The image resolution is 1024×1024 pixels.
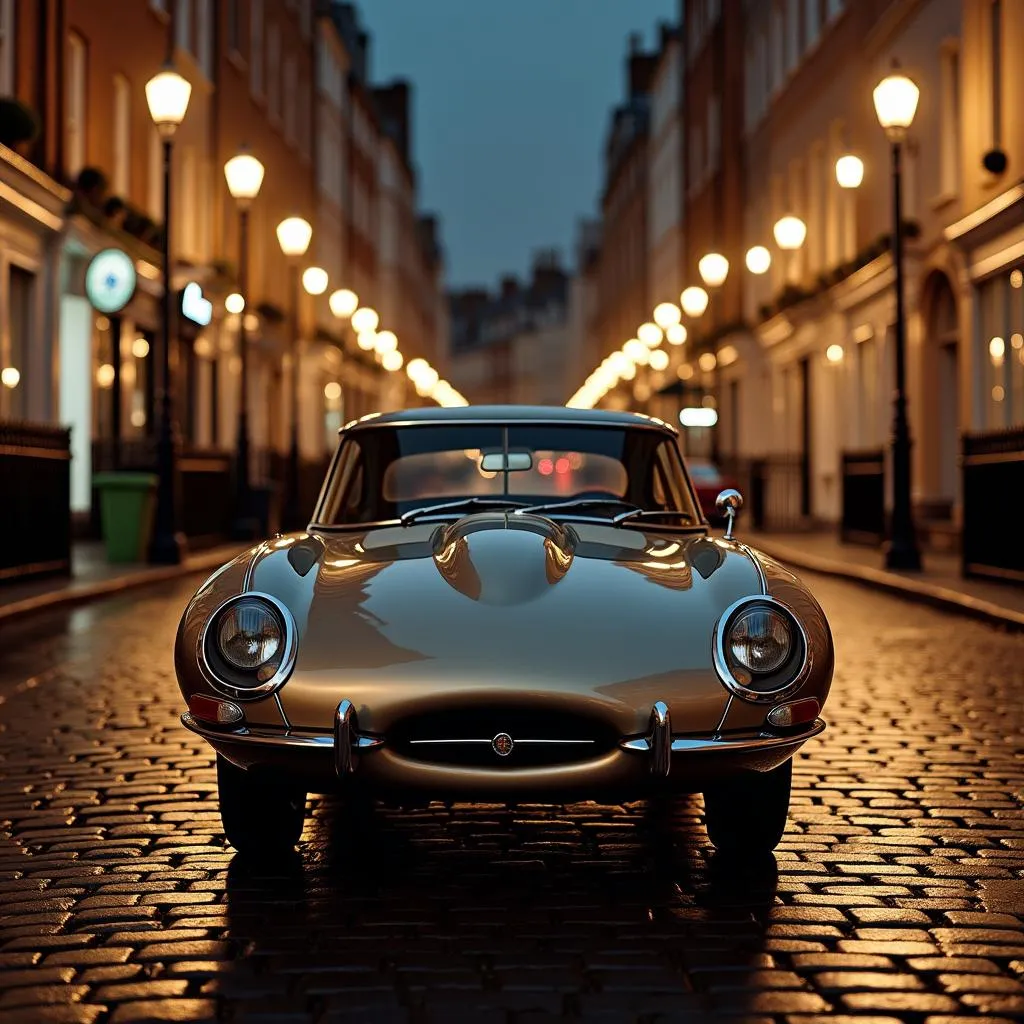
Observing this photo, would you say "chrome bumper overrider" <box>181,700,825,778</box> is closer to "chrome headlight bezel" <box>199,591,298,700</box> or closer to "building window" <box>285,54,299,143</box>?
"chrome headlight bezel" <box>199,591,298,700</box>

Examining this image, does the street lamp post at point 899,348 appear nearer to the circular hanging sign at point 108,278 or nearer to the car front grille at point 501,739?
the circular hanging sign at point 108,278

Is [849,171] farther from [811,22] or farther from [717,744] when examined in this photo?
[717,744]

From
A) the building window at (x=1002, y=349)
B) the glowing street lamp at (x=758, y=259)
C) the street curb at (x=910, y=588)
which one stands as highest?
the glowing street lamp at (x=758, y=259)

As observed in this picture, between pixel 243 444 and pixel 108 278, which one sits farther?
pixel 243 444

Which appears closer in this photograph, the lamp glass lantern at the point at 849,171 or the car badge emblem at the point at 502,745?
the car badge emblem at the point at 502,745

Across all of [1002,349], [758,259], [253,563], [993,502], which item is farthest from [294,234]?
[253,563]

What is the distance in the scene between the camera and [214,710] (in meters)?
4.74

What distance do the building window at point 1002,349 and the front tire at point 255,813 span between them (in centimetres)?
1801

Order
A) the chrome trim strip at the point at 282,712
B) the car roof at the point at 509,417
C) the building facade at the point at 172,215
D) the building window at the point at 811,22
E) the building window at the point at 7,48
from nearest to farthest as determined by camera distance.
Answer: the chrome trim strip at the point at 282,712
the car roof at the point at 509,417
the building window at the point at 7,48
the building facade at the point at 172,215
the building window at the point at 811,22

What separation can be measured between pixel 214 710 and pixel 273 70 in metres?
42.6

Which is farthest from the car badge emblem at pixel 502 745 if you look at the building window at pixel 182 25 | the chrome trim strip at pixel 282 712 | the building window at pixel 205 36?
the building window at pixel 205 36

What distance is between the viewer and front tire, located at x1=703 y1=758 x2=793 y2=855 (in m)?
4.98

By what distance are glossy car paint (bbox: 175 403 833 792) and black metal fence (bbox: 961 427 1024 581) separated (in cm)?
1127

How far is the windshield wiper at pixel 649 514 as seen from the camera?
6.03 metres
